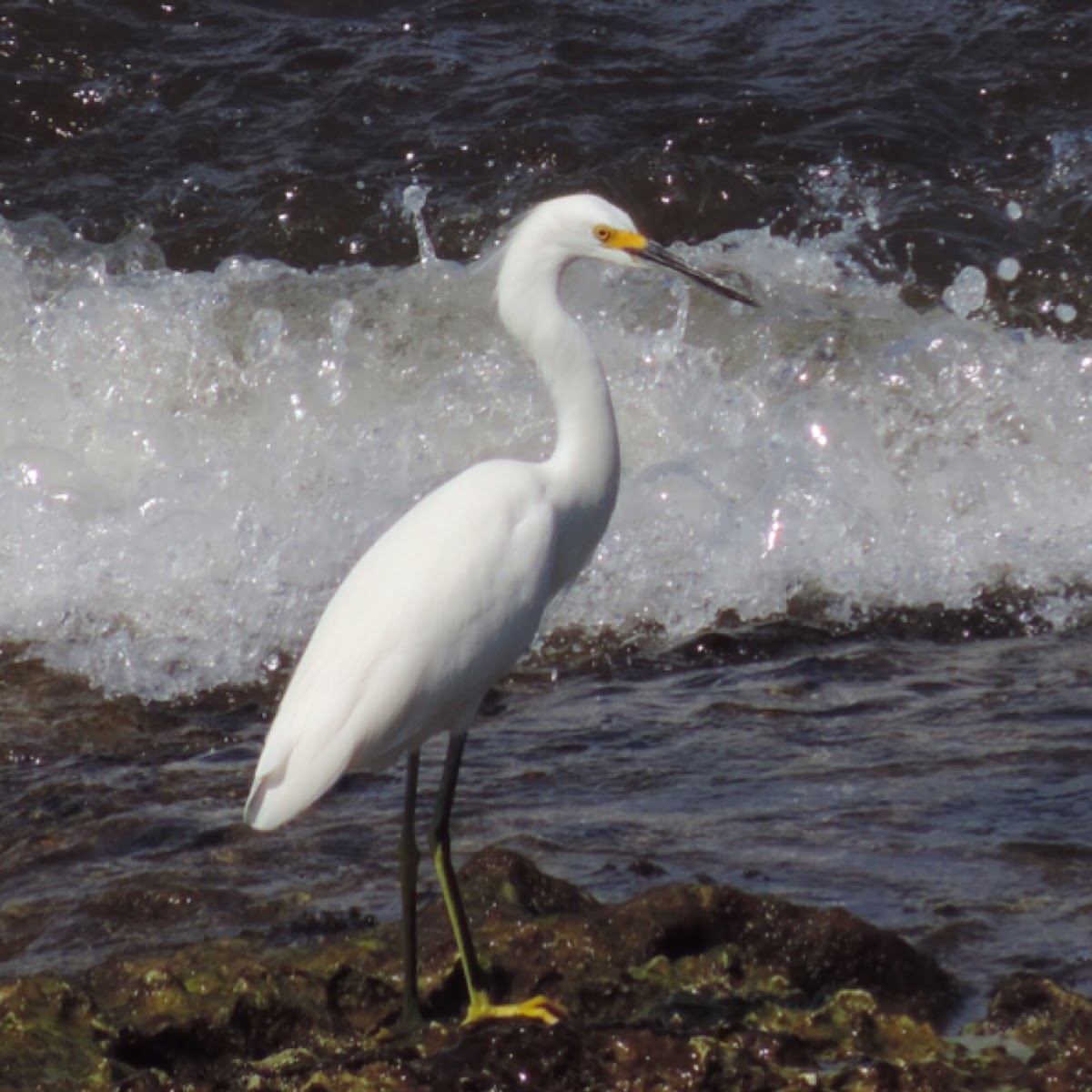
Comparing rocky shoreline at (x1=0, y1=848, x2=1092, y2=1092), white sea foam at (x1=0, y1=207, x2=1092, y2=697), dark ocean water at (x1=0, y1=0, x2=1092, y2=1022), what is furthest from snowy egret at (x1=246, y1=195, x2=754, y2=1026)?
white sea foam at (x1=0, y1=207, x2=1092, y2=697)

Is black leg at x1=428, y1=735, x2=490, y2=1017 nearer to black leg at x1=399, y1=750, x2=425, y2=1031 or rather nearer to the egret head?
black leg at x1=399, y1=750, x2=425, y2=1031

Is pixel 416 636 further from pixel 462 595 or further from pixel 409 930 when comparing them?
pixel 409 930

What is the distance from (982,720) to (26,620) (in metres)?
3.04

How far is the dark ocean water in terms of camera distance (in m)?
4.14

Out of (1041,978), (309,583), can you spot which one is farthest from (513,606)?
(309,583)

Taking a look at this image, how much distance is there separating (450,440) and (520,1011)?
3.81 m

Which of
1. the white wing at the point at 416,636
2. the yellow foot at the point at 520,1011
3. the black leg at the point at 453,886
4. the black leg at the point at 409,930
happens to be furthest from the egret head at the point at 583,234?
the yellow foot at the point at 520,1011

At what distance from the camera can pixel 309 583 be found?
6094mm

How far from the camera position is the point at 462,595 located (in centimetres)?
353

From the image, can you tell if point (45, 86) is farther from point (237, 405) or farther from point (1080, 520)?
point (1080, 520)

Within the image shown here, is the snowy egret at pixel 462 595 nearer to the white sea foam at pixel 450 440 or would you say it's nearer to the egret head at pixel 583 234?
the egret head at pixel 583 234

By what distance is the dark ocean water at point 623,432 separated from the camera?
163 inches

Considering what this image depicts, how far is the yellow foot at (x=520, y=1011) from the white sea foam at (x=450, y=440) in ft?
7.94

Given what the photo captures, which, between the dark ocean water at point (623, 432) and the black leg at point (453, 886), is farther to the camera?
the dark ocean water at point (623, 432)
